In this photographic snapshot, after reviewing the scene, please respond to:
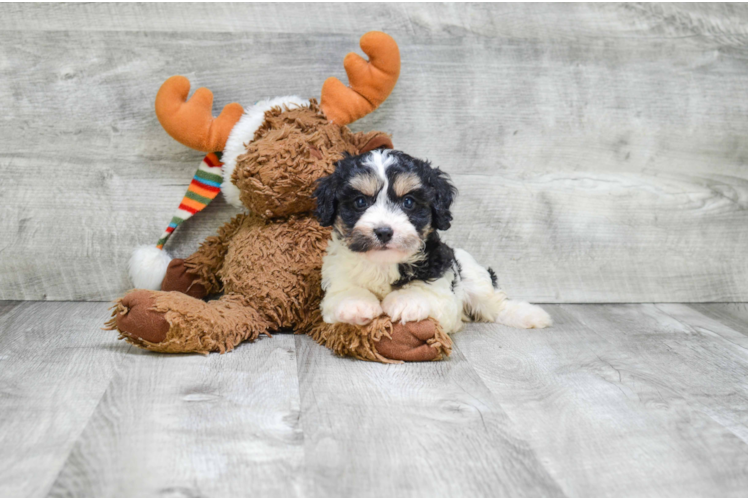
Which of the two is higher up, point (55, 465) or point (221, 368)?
point (55, 465)

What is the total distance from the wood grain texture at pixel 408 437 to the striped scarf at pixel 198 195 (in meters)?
0.85

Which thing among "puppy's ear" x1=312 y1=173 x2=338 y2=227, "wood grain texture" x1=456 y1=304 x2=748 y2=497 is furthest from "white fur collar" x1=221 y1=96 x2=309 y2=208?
"wood grain texture" x1=456 y1=304 x2=748 y2=497

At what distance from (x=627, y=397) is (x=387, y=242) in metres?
0.73

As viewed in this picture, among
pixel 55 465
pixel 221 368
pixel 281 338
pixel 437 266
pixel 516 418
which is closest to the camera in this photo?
pixel 55 465

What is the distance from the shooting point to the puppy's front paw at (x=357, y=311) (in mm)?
1802

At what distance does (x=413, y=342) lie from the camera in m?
1.82

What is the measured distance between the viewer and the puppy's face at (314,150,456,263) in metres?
1.73

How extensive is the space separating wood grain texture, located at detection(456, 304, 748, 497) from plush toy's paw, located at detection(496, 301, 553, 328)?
2.1 inches

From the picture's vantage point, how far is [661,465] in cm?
131

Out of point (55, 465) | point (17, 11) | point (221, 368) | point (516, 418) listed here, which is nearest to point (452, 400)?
point (516, 418)

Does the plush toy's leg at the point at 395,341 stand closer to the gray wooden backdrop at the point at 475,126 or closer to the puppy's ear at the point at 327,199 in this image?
the puppy's ear at the point at 327,199

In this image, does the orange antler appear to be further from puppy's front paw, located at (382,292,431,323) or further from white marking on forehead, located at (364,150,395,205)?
puppy's front paw, located at (382,292,431,323)

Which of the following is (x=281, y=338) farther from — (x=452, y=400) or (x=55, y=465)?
(x=55, y=465)

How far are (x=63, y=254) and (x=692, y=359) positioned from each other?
7.23 feet
